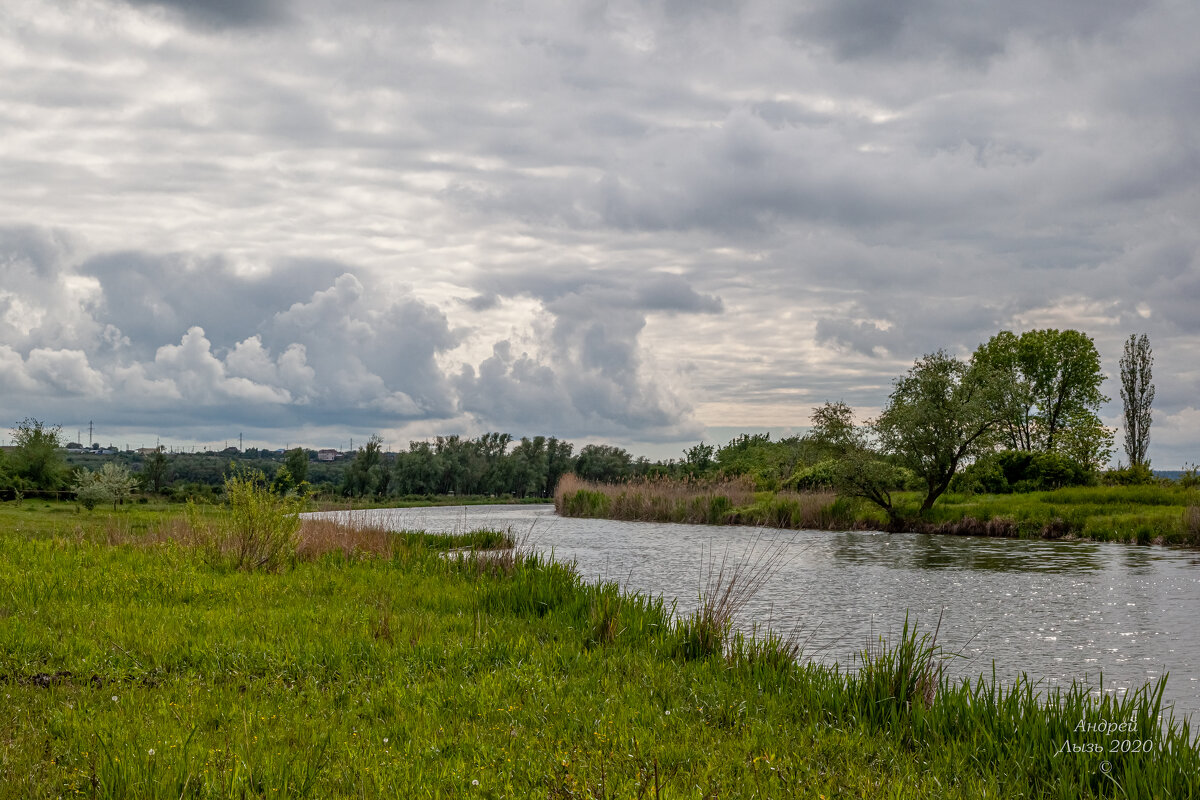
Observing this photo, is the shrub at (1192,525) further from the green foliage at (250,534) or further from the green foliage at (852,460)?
the green foliage at (250,534)

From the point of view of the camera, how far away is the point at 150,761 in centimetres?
511

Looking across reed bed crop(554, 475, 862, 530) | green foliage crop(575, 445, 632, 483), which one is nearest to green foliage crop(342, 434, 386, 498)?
green foliage crop(575, 445, 632, 483)

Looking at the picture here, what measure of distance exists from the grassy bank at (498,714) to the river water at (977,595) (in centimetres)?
140

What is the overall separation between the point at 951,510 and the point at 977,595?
19269mm

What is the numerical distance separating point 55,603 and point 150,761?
7.07 meters

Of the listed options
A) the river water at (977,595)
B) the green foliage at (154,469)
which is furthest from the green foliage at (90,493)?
the green foliage at (154,469)

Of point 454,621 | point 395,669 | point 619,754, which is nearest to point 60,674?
point 395,669

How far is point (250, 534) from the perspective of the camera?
14992 millimetres

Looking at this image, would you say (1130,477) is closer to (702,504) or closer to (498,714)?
(702,504)

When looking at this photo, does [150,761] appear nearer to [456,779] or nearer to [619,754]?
[456,779]

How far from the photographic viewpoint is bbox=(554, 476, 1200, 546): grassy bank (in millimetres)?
29342

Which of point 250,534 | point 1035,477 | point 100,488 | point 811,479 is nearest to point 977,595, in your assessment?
point 250,534

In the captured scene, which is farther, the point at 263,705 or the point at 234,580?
the point at 234,580

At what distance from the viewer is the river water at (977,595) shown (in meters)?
11.1
